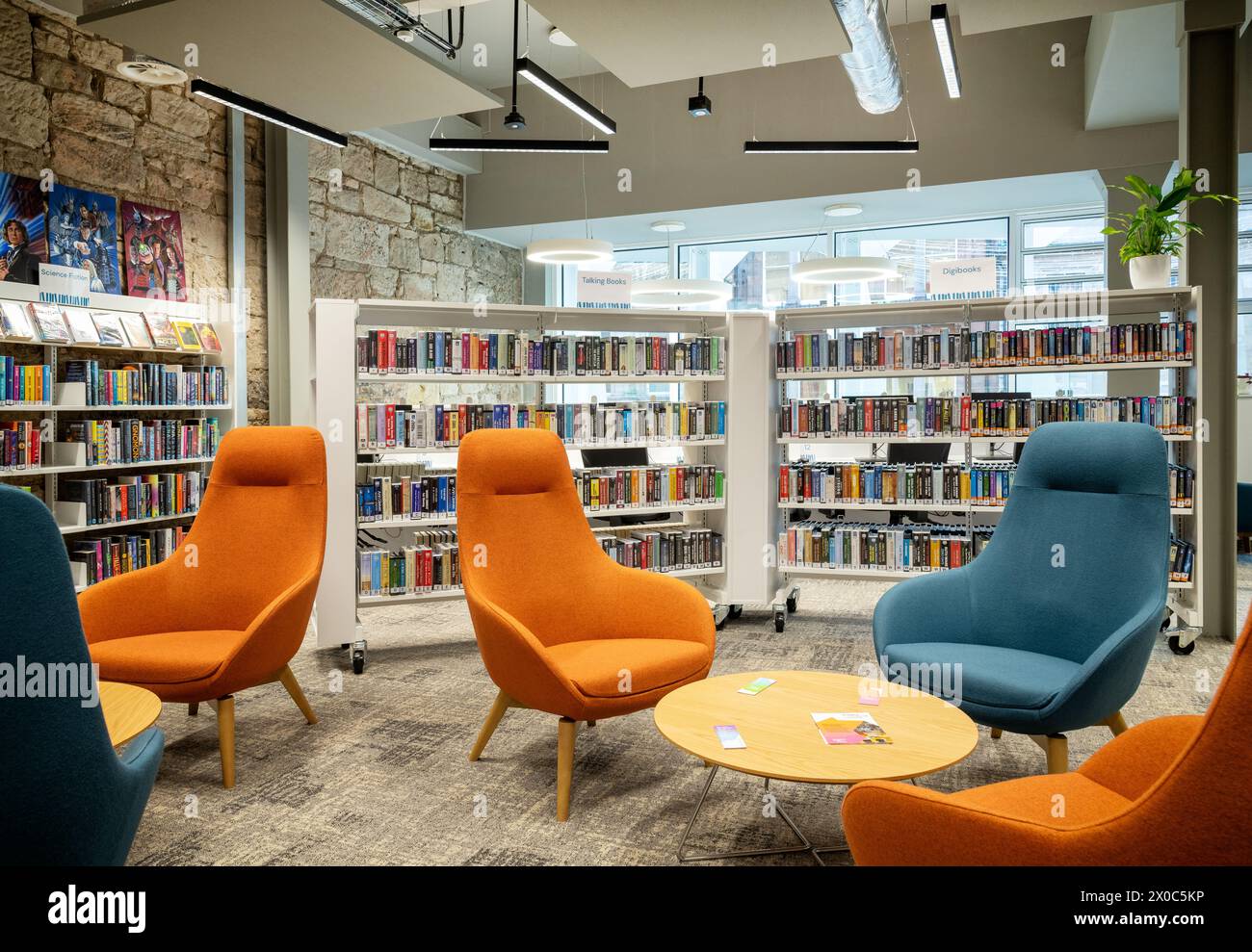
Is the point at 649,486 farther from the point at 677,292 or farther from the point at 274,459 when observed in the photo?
the point at 677,292

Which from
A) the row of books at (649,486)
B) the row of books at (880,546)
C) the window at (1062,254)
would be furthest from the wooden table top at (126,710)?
the window at (1062,254)

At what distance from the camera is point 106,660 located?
297 cm

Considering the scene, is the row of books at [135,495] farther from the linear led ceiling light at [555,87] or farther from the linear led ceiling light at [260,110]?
the linear led ceiling light at [555,87]

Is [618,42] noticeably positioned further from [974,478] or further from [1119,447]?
[1119,447]

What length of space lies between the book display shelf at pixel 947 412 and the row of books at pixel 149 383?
397 cm

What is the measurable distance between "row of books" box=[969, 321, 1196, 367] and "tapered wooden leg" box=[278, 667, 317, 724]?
13.1 feet

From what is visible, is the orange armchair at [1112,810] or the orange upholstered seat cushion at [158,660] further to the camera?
the orange upholstered seat cushion at [158,660]

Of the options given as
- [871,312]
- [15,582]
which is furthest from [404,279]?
[15,582]

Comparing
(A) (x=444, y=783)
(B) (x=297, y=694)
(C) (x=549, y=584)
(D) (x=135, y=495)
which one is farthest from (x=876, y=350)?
(D) (x=135, y=495)

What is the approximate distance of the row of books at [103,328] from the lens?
512 centimetres

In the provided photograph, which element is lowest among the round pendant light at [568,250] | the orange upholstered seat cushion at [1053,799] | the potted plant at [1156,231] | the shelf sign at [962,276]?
the orange upholstered seat cushion at [1053,799]

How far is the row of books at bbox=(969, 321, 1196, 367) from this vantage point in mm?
4992
